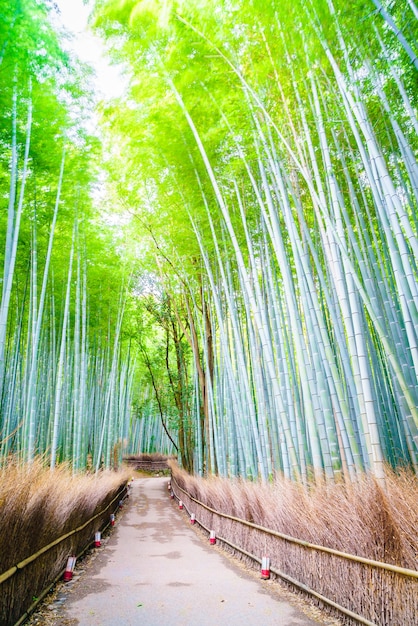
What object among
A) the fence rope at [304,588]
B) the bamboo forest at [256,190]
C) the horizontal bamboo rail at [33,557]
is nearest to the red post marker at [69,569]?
the horizontal bamboo rail at [33,557]

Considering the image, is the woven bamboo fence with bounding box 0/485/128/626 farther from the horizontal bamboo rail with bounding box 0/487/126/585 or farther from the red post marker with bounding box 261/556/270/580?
the red post marker with bounding box 261/556/270/580

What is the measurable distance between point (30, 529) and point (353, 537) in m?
1.88

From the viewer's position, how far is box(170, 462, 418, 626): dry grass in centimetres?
187

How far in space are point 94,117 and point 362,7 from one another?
4.02 m

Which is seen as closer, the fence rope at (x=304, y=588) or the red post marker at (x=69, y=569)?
the fence rope at (x=304, y=588)

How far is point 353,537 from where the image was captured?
2320 millimetres

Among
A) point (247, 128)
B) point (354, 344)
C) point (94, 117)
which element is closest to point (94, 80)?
point (94, 117)

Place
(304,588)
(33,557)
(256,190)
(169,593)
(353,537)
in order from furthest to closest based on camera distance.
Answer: (256,190) < (169,593) < (304,588) < (33,557) < (353,537)

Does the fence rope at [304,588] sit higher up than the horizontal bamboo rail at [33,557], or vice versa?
the horizontal bamboo rail at [33,557]

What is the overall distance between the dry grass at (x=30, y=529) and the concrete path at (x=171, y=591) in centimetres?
24

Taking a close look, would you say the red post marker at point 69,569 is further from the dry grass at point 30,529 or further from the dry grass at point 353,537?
the dry grass at point 353,537

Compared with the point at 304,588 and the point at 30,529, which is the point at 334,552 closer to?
the point at 304,588

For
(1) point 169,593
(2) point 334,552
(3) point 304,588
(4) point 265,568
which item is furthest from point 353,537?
(1) point 169,593

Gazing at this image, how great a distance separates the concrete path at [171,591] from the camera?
2.40m
